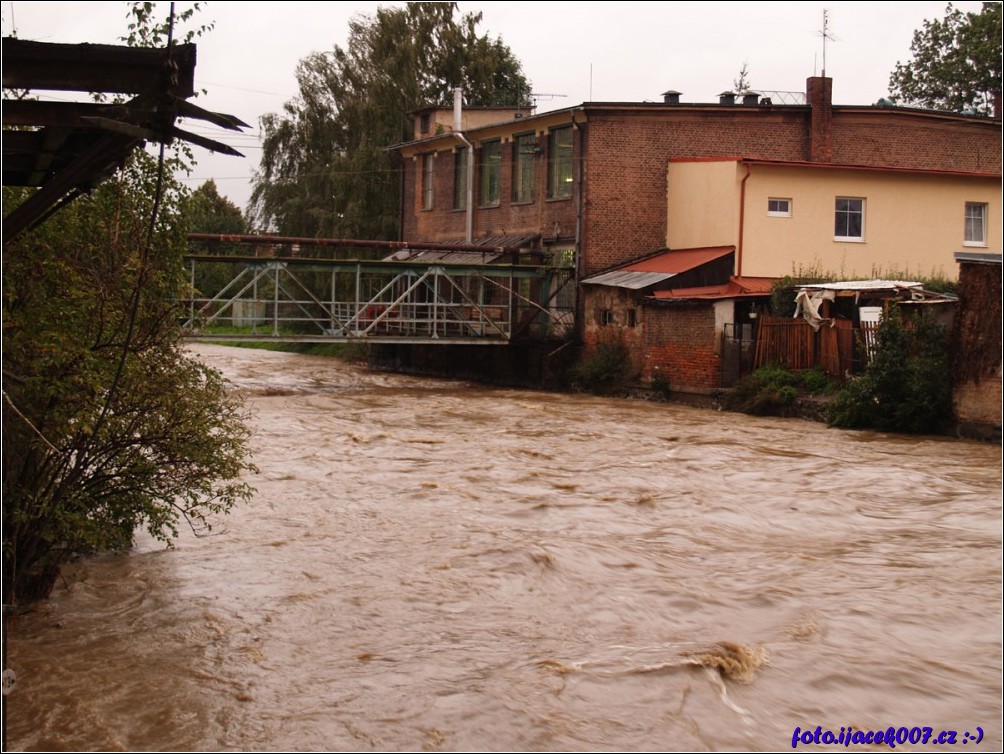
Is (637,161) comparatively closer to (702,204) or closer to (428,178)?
(702,204)

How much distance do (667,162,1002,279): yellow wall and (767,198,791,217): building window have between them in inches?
4.9

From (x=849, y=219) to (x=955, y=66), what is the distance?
77.7 feet

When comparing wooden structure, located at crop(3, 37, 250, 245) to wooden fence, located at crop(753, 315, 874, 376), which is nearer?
wooden structure, located at crop(3, 37, 250, 245)

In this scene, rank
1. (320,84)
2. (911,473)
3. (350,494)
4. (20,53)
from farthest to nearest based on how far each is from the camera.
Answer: (320,84) < (911,473) < (350,494) < (20,53)

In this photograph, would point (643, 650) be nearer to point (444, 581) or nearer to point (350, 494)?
point (444, 581)

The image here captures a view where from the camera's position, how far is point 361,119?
146 feet

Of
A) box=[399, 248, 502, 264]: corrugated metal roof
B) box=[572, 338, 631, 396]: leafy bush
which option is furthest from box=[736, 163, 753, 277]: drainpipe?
box=[399, 248, 502, 264]: corrugated metal roof

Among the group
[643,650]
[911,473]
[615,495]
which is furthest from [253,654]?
[911,473]

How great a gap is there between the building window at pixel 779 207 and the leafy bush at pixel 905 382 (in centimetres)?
807

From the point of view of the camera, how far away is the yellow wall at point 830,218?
29.5m

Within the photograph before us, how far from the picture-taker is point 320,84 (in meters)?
46.2

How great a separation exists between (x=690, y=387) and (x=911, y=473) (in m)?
9.94

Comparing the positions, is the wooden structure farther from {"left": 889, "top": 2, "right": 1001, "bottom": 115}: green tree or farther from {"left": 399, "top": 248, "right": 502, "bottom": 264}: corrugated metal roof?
{"left": 889, "top": 2, "right": 1001, "bottom": 115}: green tree

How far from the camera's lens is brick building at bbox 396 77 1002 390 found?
29.0 metres
